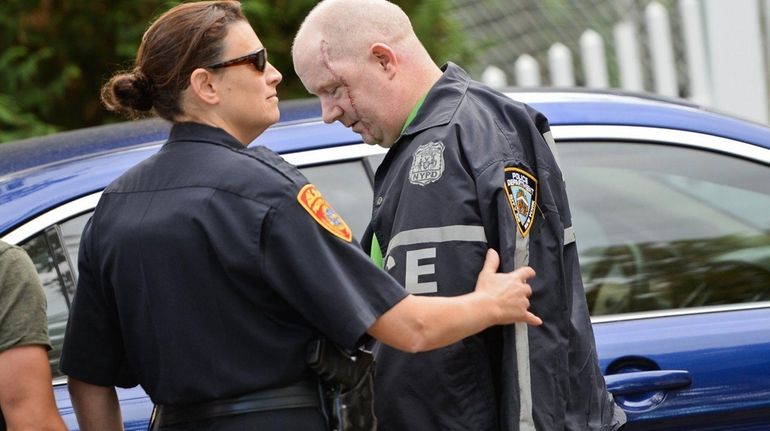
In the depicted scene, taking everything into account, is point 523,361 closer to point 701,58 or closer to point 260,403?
point 260,403

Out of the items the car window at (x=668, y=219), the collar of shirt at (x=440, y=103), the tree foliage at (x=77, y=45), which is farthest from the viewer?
the tree foliage at (x=77, y=45)

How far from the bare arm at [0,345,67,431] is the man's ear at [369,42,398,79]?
2.85 feet

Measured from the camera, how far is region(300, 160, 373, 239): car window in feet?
9.29

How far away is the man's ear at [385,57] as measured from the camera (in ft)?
8.18

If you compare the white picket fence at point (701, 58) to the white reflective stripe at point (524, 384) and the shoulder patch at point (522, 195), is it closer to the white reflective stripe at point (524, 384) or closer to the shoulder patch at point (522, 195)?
the shoulder patch at point (522, 195)

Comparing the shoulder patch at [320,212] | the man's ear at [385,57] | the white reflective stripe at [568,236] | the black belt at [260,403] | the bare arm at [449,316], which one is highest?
the man's ear at [385,57]

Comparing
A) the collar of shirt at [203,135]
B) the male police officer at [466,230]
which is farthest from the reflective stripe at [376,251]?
the collar of shirt at [203,135]

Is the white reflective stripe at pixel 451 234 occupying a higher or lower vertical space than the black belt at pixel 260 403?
higher

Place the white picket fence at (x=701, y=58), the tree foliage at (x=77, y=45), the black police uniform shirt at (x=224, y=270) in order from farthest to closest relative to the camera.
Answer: the white picket fence at (x=701, y=58), the tree foliage at (x=77, y=45), the black police uniform shirt at (x=224, y=270)

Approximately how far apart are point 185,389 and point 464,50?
4.72 metres

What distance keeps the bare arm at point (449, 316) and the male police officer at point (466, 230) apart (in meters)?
0.10

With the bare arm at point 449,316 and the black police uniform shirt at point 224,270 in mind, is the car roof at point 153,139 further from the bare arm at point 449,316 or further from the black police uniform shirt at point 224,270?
the bare arm at point 449,316

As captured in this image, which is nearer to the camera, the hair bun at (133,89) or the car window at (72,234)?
the hair bun at (133,89)

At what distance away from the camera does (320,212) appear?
6.83 ft
